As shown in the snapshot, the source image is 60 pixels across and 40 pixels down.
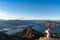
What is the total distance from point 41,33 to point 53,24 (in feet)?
1.95

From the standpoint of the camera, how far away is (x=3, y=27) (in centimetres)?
744

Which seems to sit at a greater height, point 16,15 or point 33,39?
point 16,15

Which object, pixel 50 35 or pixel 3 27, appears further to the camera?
pixel 3 27

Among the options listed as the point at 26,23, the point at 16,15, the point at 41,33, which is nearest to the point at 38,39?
the point at 41,33

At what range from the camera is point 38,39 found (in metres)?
7.57

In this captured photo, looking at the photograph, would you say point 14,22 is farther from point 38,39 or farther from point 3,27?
point 38,39

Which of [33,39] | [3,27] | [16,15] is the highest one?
[16,15]

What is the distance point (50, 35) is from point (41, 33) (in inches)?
30.1

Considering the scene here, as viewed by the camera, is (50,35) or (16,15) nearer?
(50,35)

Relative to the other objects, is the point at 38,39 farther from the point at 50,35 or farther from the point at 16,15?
the point at 16,15

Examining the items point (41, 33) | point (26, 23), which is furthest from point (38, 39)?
point (26, 23)

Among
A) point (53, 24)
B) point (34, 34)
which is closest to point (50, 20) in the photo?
point (53, 24)

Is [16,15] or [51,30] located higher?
[16,15]

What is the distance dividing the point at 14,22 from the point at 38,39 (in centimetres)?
115
